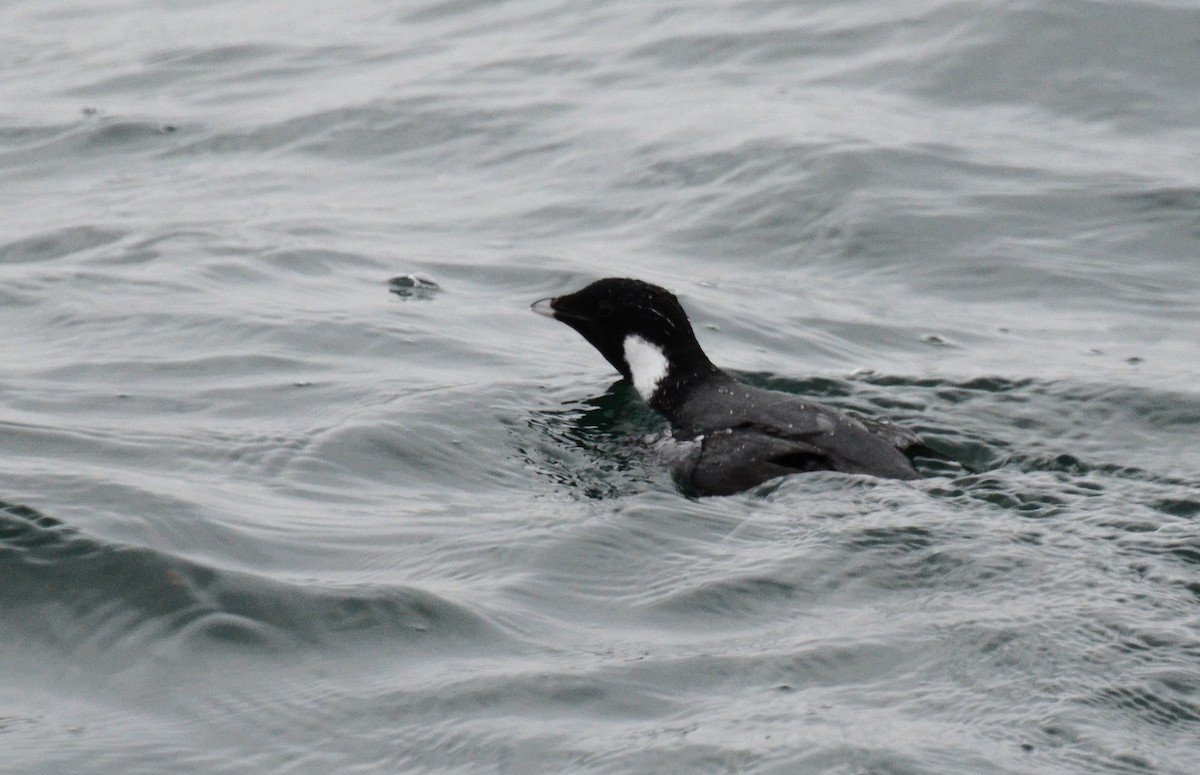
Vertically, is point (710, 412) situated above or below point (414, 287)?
below

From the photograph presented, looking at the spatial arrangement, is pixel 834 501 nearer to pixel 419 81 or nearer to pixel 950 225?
pixel 950 225

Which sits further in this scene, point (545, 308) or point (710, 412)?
point (545, 308)

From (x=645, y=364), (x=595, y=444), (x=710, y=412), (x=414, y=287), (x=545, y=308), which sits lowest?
(x=595, y=444)

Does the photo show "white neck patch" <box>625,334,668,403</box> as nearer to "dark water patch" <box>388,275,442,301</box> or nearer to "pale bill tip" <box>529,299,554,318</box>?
"pale bill tip" <box>529,299,554,318</box>

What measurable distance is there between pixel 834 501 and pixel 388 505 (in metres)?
1.85

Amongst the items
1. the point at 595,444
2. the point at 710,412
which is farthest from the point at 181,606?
the point at 710,412

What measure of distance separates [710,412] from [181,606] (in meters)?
3.01

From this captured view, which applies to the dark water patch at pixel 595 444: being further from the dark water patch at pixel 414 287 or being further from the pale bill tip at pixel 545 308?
the dark water patch at pixel 414 287

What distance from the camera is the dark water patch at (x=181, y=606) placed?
18.7ft

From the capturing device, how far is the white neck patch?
8.60m

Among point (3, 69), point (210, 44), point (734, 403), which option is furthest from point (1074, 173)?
point (3, 69)

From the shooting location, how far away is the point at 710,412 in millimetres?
8047

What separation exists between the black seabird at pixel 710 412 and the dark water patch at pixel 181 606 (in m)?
1.86

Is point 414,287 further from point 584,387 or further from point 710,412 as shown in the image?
point 710,412
